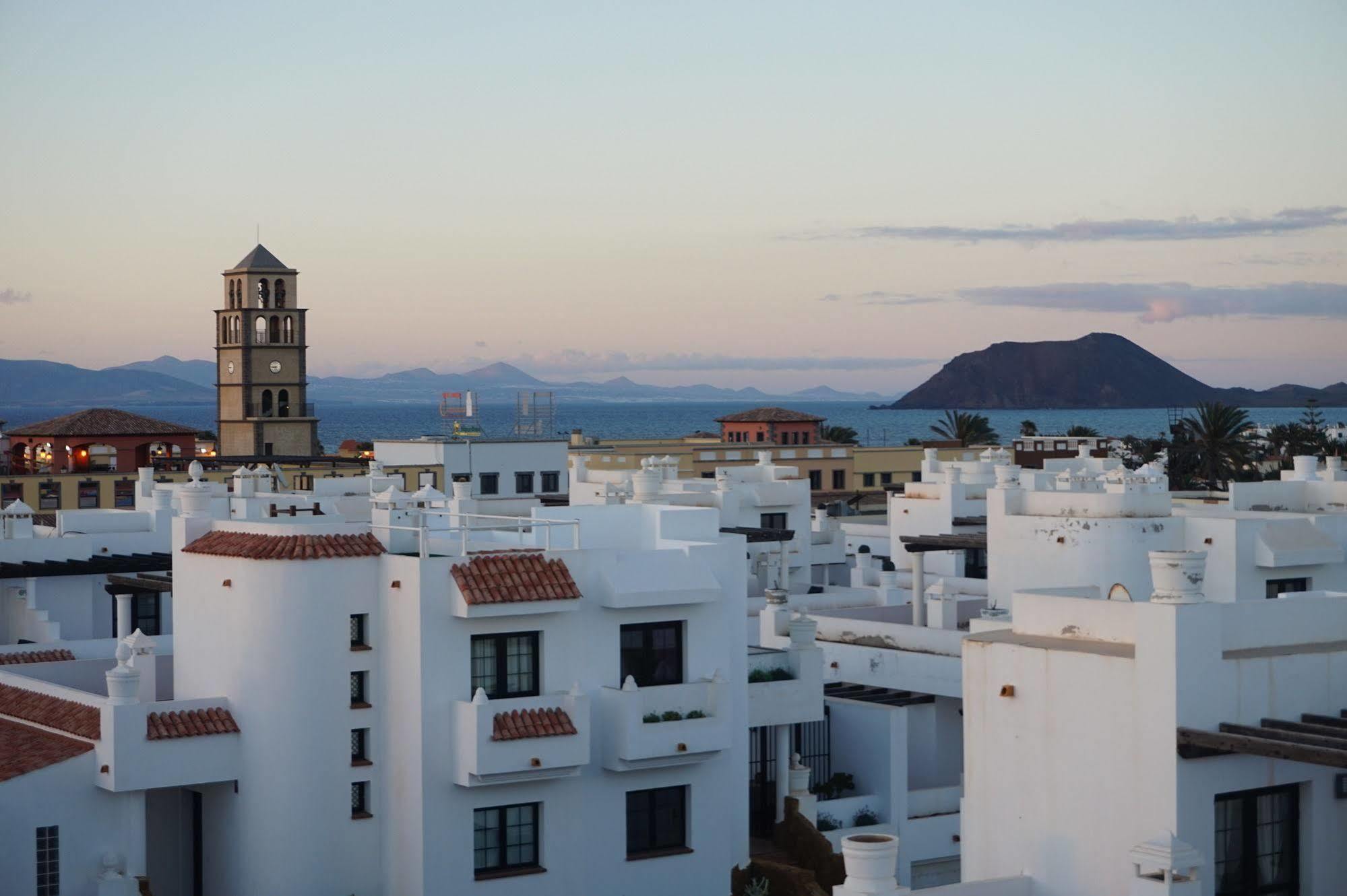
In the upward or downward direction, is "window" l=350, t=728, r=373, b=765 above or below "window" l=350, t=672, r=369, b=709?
below

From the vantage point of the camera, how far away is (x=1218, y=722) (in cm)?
1662

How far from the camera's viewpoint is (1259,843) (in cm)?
1717

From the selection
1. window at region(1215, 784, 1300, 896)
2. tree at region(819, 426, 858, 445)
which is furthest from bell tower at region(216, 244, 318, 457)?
window at region(1215, 784, 1300, 896)

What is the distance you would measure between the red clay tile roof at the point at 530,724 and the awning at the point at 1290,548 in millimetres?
16537

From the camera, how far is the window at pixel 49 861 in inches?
929

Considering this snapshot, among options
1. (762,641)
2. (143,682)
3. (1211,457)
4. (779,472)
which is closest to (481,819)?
(143,682)

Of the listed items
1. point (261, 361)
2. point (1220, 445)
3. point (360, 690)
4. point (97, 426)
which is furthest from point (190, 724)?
point (1220, 445)

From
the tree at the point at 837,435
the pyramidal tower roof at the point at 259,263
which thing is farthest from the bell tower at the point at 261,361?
the tree at the point at 837,435

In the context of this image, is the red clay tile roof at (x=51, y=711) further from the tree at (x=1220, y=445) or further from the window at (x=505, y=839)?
the tree at (x=1220, y=445)

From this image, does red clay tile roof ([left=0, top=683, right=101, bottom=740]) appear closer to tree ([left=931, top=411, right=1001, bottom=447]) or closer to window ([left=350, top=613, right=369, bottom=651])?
window ([left=350, top=613, right=369, bottom=651])

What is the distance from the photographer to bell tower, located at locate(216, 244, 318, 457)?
276 feet

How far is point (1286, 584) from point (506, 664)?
57.9ft

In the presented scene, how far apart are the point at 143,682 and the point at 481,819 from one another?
552cm

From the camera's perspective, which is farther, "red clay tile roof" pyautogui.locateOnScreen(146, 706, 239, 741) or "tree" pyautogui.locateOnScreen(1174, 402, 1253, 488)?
"tree" pyautogui.locateOnScreen(1174, 402, 1253, 488)
